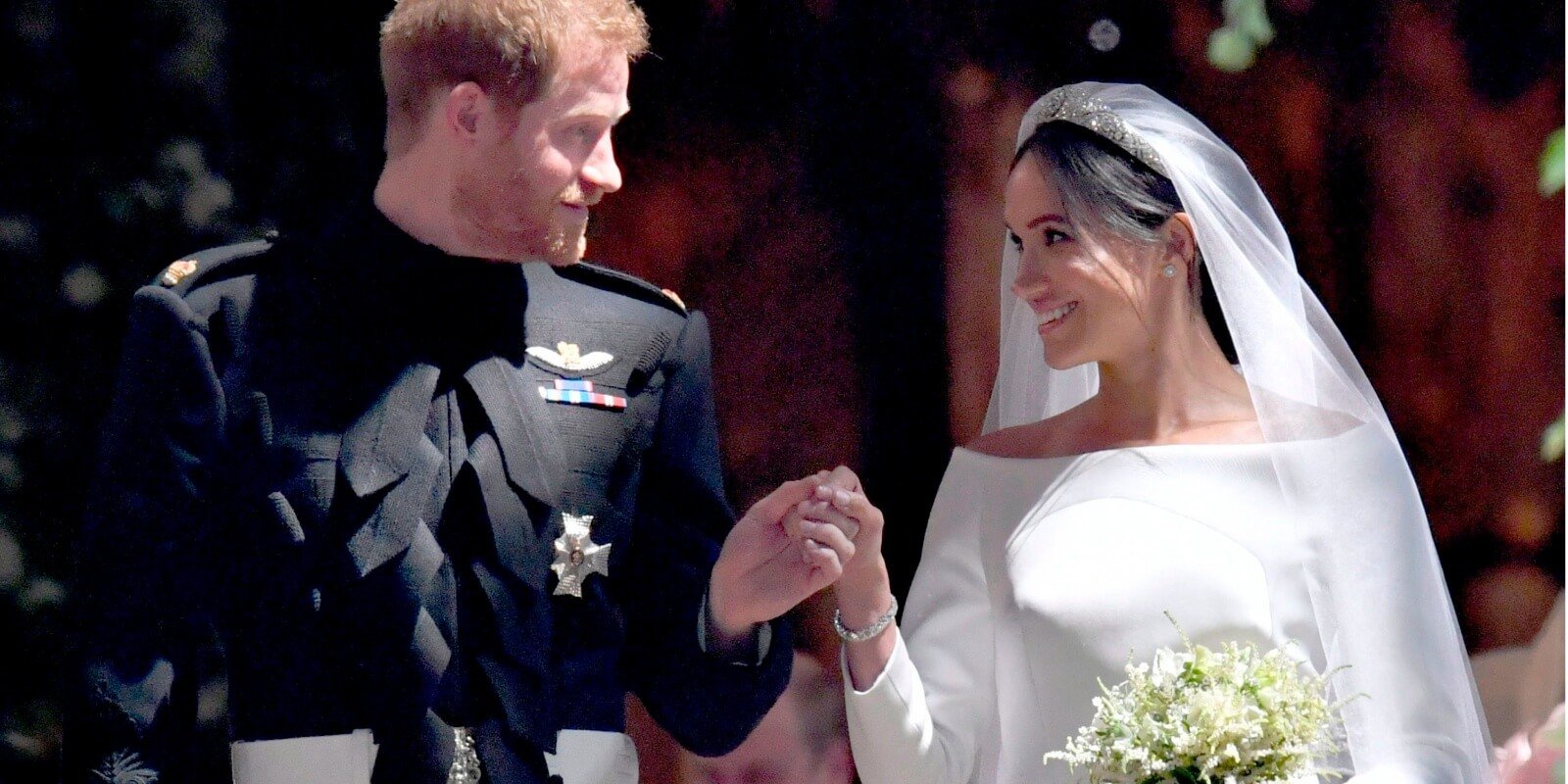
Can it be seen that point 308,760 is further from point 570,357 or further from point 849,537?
point 849,537

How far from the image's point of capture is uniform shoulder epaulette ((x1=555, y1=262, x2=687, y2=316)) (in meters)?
2.54

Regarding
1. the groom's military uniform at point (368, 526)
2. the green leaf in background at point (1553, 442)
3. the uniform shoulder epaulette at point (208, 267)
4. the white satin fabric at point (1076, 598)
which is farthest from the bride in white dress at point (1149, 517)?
the uniform shoulder epaulette at point (208, 267)

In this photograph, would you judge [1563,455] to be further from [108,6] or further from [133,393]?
[108,6]

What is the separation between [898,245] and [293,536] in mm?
1090

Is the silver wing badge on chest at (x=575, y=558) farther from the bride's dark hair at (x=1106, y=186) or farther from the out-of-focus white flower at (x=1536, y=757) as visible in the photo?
the out-of-focus white flower at (x=1536, y=757)

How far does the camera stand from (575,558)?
7.61 ft

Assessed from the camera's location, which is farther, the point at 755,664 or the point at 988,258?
the point at 988,258

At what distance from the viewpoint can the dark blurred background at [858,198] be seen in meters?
2.77

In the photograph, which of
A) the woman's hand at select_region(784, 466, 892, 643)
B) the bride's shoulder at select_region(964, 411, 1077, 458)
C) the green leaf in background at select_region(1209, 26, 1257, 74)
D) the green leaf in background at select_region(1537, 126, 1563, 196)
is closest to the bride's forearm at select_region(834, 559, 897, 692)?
the woman's hand at select_region(784, 466, 892, 643)

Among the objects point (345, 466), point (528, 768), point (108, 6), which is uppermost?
point (108, 6)

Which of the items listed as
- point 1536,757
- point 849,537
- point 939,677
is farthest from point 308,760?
point 1536,757

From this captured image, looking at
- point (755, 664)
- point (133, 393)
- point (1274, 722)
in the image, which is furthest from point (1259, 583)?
point (133, 393)

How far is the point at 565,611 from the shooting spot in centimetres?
233

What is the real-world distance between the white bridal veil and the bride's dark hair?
2 centimetres
